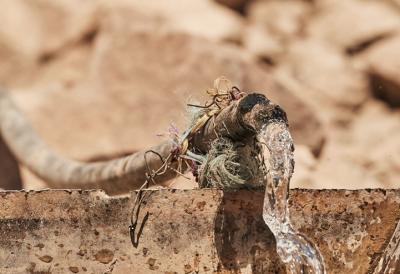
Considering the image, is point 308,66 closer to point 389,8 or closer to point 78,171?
point 389,8

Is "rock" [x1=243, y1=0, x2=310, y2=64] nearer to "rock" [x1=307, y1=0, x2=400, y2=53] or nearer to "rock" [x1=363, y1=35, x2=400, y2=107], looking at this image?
"rock" [x1=307, y1=0, x2=400, y2=53]

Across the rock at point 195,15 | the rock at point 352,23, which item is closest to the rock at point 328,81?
the rock at point 352,23

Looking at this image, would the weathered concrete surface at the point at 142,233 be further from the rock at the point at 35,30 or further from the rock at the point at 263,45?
the rock at the point at 263,45

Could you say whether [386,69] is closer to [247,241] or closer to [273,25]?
[273,25]

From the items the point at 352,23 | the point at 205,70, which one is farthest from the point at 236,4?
the point at 205,70

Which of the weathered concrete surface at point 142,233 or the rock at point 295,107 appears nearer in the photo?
the weathered concrete surface at point 142,233

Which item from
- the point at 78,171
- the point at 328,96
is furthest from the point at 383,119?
the point at 78,171
